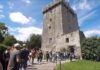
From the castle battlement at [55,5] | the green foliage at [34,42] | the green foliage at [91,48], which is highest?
the castle battlement at [55,5]

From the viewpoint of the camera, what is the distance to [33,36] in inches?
2430

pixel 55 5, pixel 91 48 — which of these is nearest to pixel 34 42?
pixel 55 5

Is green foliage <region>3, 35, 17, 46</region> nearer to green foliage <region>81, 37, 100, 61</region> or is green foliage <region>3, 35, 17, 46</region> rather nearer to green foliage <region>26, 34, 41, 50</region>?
green foliage <region>26, 34, 41, 50</region>

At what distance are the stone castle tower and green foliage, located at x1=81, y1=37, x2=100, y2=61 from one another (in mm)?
7113

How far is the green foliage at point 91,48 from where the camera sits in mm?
24587

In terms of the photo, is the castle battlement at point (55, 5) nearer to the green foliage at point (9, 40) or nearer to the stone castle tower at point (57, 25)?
the stone castle tower at point (57, 25)

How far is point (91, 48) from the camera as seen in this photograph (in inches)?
995

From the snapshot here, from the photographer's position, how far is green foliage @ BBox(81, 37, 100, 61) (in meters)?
24.6

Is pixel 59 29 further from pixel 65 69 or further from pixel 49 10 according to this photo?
pixel 65 69

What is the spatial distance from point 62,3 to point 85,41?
16.3m

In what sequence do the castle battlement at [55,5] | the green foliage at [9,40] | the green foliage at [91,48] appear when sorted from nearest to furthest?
the green foliage at [91,48]
the castle battlement at [55,5]
the green foliage at [9,40]

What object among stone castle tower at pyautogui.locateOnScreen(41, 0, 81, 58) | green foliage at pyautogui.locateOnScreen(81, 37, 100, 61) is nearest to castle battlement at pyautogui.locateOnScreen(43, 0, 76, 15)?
stone castle tower at pyautogui.locateOnScreen(41, 0, 81, 58)

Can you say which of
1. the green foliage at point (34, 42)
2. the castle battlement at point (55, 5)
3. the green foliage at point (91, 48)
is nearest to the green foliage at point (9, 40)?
the green foliage at point (34, 42)

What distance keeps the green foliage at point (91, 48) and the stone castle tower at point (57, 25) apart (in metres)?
7.11
